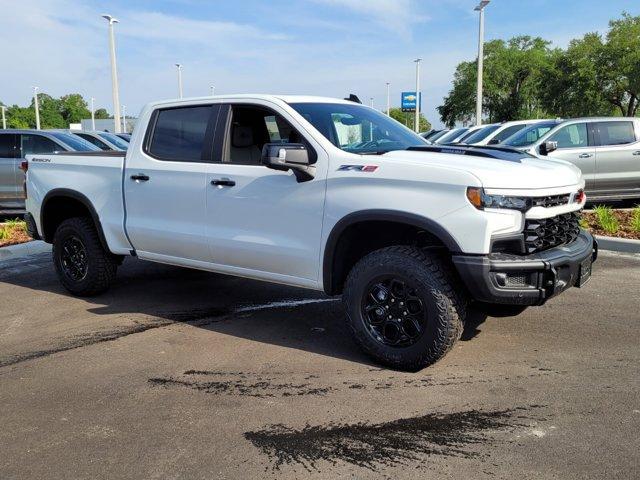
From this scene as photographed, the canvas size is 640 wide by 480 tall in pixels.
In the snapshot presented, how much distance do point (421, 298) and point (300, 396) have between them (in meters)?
0.98

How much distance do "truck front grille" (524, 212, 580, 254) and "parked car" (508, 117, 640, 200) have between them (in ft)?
21.3

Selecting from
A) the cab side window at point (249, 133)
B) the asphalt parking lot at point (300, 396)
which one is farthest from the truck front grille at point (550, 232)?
the cab side window at point (249, 133)

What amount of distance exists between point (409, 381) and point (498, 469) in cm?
109

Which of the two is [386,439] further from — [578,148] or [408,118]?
[408,118]

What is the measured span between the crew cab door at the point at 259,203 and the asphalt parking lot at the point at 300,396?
655 mm

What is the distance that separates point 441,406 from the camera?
3.56m

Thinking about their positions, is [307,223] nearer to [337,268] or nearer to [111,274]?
[337,268]

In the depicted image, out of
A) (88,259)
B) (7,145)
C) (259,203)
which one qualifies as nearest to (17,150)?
(7,145)

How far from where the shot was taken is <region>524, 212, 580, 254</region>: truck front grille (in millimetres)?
3783

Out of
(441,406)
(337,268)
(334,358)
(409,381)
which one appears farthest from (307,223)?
(441,406)

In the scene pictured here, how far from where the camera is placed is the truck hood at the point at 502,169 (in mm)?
3672

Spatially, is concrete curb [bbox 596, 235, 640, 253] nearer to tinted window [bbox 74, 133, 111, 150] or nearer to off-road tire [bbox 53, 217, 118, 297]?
off-road tire [bbox 53, 217, 118, 297]

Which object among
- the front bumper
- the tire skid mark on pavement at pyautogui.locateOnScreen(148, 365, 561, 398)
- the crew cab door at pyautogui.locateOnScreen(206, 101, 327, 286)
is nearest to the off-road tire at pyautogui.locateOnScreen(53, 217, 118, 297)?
the crew cab door at pyautogui.locateOnScreen(206, 101, 327, 286)

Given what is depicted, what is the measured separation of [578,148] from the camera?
10648mm
